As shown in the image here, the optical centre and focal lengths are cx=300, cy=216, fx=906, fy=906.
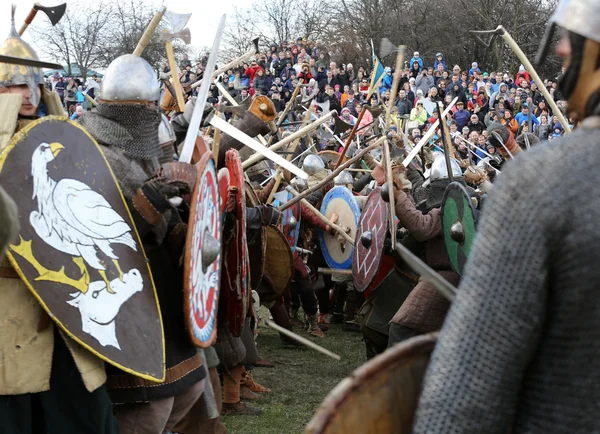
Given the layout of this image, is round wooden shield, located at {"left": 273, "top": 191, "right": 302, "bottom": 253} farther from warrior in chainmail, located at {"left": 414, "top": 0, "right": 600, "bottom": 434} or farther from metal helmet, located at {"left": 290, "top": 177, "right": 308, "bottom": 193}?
warrior in chainmail, located at {"left": 414, "top": 0, "right": 600, "bottom": 434}

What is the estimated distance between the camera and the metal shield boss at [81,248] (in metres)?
2.73

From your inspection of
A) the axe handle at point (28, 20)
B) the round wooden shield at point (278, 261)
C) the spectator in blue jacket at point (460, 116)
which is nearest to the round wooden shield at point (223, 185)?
the axe handle at point (28, 20)

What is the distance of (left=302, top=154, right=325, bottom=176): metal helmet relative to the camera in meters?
8.17

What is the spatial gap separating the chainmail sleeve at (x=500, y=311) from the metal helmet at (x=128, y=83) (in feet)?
7.19

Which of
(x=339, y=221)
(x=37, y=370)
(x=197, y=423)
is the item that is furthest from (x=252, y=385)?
(x=37, y=370)

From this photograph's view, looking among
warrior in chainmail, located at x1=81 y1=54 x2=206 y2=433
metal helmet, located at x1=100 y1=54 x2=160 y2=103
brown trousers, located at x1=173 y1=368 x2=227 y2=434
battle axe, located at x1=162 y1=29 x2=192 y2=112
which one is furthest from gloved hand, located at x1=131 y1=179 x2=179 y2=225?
battle axe, located at x1=162 y1=29 x2=192 y2=112

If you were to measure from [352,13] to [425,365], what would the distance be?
32528 millimetres

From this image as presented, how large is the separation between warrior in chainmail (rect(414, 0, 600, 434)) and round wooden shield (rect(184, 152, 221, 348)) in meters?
1.76

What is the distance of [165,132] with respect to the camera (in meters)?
3.61

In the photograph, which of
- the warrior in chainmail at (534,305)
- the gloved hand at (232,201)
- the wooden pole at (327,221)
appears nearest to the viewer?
the warrior in chainmail at (534,305)

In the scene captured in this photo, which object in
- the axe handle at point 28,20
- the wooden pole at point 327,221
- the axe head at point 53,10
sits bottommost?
the wooden pole at point 327,221

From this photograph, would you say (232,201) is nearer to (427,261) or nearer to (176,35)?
(176,35)

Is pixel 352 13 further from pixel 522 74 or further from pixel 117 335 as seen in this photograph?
pixel 117 335

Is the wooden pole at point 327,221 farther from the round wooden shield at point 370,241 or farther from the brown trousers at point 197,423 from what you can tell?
the brown trousers at point 197,423
